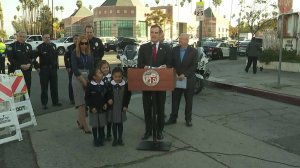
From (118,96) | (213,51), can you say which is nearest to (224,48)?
(213,51)

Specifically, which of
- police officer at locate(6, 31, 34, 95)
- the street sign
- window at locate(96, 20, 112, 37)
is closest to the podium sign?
police officer at locate(6, 31, 34, 95)

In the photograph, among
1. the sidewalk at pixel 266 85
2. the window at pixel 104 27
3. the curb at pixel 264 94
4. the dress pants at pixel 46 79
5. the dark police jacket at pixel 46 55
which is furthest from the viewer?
the window at pixel 104 27

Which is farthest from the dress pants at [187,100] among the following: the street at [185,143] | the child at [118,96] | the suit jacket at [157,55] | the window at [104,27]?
the window at [104,27]

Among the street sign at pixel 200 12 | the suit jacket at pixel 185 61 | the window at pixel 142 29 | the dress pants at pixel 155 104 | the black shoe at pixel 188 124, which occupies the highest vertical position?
the window at pixel 142 29

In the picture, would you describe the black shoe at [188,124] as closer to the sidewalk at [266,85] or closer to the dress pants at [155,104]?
Answer: the dress pants at [155,104]

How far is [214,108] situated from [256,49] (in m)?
9.04

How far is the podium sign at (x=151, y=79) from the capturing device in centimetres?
598

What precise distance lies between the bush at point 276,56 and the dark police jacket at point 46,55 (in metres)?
12.0

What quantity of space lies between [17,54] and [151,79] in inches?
166

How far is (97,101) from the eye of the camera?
6.20 metres

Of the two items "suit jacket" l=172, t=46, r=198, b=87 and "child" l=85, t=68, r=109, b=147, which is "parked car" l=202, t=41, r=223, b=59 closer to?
"suit jacket" l=172, t=46, r=198, b=87

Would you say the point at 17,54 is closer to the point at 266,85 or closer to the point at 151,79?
the point at 151,79

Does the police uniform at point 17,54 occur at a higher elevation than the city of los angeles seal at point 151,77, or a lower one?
higher

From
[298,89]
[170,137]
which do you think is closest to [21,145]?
[170,137]
